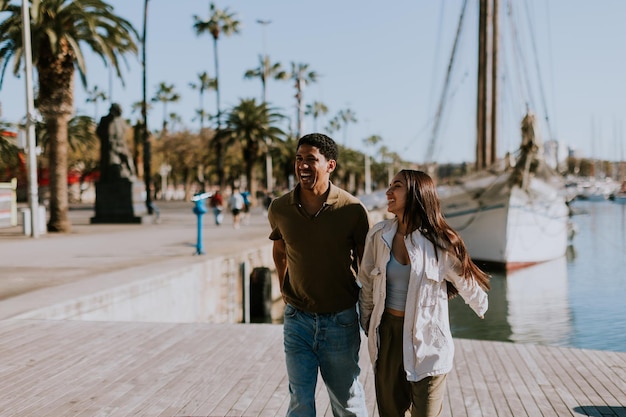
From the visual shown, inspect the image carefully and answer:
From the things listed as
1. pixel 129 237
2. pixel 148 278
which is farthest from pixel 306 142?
pixel 129 237

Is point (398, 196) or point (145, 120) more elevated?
point (145, 120)

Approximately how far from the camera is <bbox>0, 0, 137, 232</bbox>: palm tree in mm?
23125

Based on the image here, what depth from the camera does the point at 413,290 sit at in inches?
136

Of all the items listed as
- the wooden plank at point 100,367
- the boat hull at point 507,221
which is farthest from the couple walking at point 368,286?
the boat hull at point 507,221

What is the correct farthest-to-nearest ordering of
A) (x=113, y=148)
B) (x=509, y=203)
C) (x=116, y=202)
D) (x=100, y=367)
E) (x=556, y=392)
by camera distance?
(x=116, y=202) < (x=113, y=148) < (x=509, y=203) < (x=100, y=367) < (x=556, y=392)

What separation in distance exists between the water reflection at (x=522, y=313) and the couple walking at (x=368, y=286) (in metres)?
10.2

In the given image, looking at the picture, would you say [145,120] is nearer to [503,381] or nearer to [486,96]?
[486,96]

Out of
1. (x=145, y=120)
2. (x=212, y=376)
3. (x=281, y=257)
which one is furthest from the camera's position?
(x=145, y=120)

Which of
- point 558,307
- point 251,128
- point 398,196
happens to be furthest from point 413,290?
point 251,128

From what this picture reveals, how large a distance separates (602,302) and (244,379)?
1409 centimetres

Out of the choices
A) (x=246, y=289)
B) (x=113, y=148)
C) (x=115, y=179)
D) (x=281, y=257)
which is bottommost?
(x=246, y=289)

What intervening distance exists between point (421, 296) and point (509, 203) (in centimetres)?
2236

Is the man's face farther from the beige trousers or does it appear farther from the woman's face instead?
the beige trousers

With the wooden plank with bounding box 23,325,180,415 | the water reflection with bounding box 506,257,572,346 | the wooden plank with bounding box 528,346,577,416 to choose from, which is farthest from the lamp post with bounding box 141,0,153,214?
the wooden plank with bounding box 528,346,577,416
